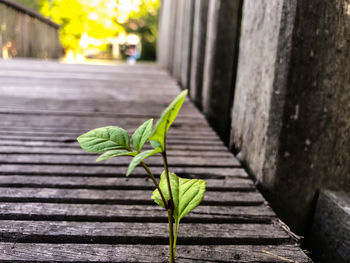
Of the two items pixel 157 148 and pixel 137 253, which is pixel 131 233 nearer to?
pixel 137 253

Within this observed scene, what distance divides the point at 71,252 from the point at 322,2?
3.85 feet

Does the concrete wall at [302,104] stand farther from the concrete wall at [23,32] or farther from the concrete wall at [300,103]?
the concrete wall at [23,32]

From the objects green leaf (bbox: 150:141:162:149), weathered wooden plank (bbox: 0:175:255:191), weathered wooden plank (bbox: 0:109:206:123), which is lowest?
weathered wooden plank (bbox: 0:175:255:191)

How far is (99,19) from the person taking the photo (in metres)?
16.3

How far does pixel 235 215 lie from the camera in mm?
1166

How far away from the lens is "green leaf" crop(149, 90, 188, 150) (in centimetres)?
60

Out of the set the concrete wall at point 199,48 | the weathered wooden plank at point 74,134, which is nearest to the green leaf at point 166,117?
the weathered wooden plank at point 74,134

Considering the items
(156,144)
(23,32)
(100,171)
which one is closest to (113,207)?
(100,171)

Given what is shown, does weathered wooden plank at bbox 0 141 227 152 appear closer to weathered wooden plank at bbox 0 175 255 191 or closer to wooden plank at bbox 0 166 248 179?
wooden plank at bbox 0 166 248 179

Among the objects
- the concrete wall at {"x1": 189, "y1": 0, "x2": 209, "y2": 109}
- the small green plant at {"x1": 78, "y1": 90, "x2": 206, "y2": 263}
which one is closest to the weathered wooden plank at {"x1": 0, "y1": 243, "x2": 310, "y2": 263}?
the small green plant at {"x1": 78, "y1": 90, "x2": 206, "y2": 263}

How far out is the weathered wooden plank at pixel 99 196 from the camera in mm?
1218

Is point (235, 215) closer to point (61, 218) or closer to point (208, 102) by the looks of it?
point (61, 218)

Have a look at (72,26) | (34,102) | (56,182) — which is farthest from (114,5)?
(56,182)

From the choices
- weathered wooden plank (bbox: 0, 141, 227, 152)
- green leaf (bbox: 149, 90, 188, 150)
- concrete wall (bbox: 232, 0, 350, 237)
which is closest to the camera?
green leaf (bbox: 149, 90, 188, 150)
